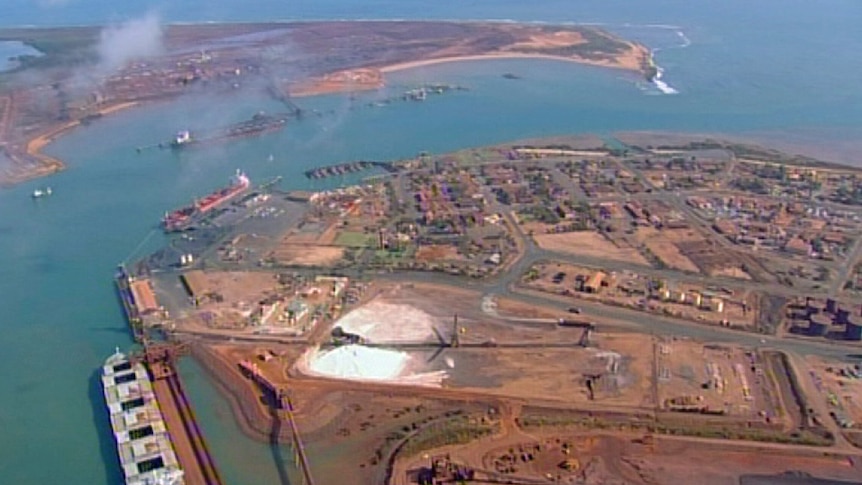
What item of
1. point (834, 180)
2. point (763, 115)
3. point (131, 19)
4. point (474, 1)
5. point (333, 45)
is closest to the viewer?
point (834, 180)

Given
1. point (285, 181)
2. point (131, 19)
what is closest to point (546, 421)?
point (285, 181)

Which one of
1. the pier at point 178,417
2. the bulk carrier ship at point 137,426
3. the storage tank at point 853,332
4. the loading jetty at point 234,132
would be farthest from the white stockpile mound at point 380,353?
the loading jetty at point 234,132

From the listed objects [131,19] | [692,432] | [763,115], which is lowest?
[692,432]

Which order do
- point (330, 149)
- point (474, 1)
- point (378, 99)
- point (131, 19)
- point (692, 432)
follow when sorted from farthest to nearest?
point (474, 1)
point (131, 19)
point (378, 99)
point (330, 149)
point (692, 432)

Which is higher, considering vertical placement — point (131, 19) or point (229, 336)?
point (131, 19)

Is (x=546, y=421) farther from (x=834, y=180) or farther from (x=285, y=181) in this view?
(x=834, y=180)

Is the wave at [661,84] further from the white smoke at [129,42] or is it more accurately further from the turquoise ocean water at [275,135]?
the white smoke at [129,42]

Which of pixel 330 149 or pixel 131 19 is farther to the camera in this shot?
pixel 131 19

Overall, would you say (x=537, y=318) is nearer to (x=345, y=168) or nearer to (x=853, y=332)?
(x=853, y=332)
